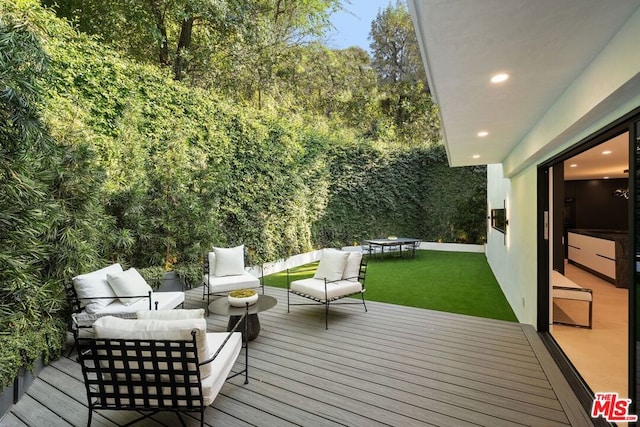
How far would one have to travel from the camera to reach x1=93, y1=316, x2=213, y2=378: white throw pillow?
6.63ft

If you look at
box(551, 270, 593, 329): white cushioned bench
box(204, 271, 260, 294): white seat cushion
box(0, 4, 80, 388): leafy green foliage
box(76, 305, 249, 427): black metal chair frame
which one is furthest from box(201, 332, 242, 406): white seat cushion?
box(551, 270, 593, 329): white cushioned bench

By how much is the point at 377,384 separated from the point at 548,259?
2604 millimetres

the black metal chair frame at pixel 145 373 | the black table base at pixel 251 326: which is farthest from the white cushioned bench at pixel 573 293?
the black metal chair frame at pixel 145 373

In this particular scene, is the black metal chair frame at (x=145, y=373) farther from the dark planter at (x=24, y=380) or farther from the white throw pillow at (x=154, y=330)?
the dark planter at (x=24, y=380)

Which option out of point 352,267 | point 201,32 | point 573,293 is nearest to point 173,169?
point 352,267

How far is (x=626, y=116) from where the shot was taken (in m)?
1.83

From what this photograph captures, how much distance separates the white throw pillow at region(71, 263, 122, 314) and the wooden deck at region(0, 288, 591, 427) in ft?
1.90

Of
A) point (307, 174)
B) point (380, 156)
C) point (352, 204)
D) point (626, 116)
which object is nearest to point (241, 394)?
point (626, 116)

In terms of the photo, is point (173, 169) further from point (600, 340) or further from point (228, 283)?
point (600, 340)

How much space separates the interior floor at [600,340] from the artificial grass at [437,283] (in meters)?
0.72

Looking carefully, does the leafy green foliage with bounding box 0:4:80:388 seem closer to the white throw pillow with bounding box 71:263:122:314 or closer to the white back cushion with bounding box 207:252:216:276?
the white throw pillow with bounding box 71:263:122:314

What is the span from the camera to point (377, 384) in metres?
2.77

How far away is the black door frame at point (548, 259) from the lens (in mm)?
1810

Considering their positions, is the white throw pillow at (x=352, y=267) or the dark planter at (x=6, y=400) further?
the white throw pillow at (x=352, y=267)
